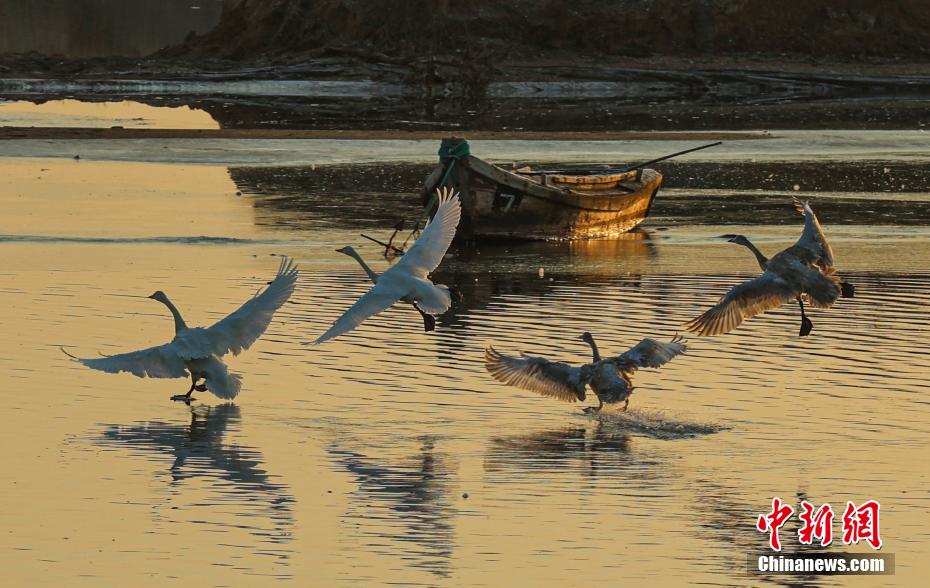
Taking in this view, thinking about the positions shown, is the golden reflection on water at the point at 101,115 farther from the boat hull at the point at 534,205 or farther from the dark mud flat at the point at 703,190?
the boat hull at the point at 534,205

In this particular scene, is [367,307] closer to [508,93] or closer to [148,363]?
[148,363]

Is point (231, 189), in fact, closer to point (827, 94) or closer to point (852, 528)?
point (852, 528)

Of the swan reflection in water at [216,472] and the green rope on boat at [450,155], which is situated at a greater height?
the green rope on boat at [450,155]

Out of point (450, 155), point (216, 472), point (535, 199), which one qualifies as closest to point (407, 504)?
point (216, 472)

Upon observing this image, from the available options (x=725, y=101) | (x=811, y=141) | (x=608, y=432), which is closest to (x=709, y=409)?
(x=608, y=432)

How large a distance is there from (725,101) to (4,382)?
5080 centimetres

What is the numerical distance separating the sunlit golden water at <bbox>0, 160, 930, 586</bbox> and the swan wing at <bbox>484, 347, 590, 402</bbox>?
289 millimetres

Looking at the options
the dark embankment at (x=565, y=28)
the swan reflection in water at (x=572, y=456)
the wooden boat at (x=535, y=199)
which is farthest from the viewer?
the dark embankment at (x=565, y=28)

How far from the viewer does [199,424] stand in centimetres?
1589

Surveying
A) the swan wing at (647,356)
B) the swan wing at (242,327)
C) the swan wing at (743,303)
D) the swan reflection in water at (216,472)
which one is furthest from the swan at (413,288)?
the swan wing at (743,303)

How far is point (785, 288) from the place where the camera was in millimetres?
17109

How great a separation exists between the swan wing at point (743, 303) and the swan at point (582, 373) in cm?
74

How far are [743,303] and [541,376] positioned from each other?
7.03 feet

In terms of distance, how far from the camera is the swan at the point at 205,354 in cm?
1590
